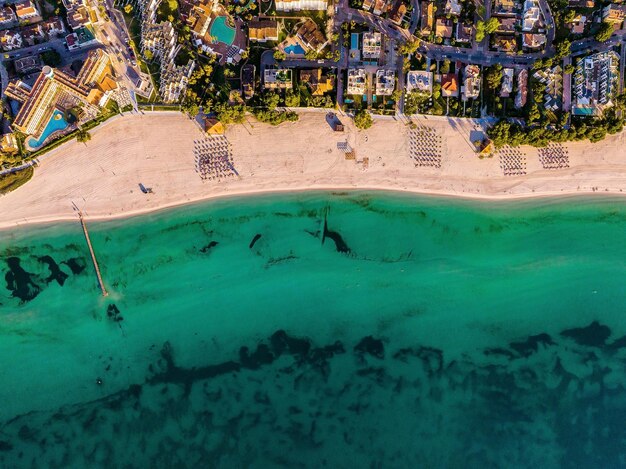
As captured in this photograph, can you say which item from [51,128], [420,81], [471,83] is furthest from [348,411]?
[51,128]

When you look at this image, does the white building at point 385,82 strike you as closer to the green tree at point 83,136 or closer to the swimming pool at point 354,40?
the swimming pool at point 354,40

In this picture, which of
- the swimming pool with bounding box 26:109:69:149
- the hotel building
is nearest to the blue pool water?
the hotel building

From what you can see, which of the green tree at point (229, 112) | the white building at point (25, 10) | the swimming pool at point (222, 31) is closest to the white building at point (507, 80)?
the green tree at point (229, 112)

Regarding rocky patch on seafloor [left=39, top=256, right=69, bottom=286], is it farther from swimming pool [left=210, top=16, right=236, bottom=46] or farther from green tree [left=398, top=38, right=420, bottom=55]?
green tree [left=398, top=38, right=420, bottom=55]

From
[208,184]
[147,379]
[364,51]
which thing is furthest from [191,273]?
[364,51]

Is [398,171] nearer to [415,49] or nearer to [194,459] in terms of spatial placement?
[415,49]

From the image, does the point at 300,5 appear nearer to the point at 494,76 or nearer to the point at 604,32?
the point at 494,76
